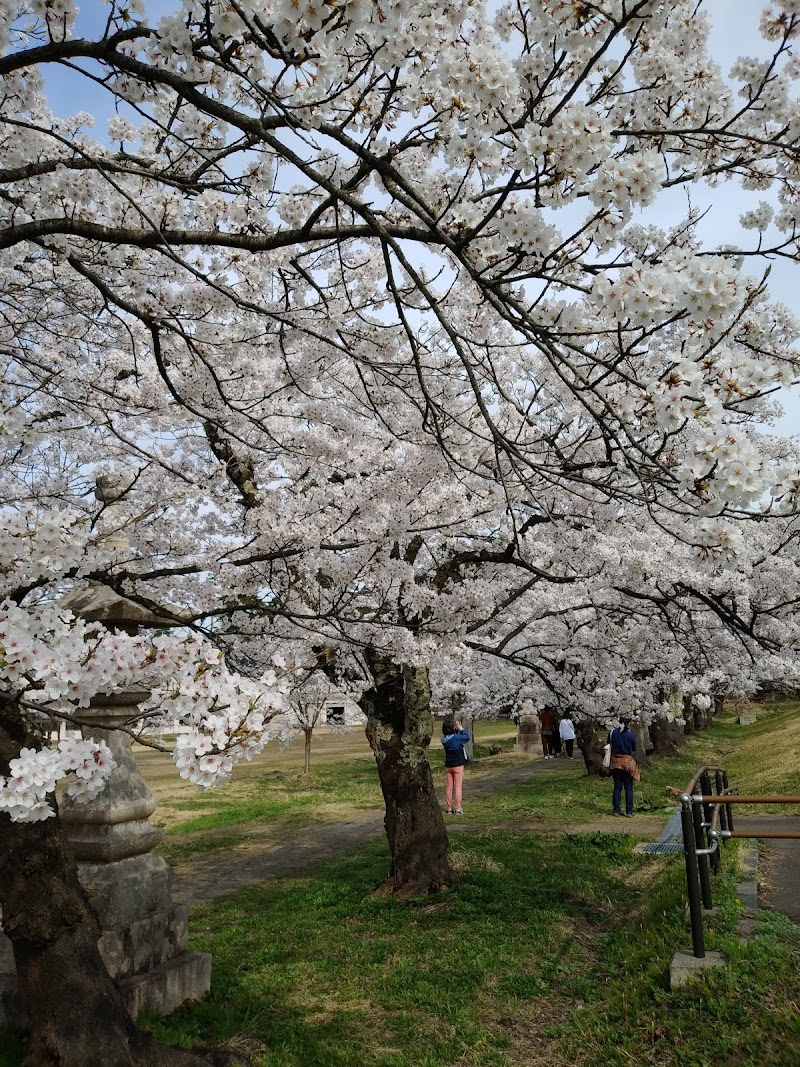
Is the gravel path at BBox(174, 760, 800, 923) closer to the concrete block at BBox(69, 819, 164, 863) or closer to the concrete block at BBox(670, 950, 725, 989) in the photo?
the concrete block at BBox(670, 950, 725, 989)

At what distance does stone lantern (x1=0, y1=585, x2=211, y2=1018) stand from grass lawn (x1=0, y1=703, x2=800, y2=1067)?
0.24 m

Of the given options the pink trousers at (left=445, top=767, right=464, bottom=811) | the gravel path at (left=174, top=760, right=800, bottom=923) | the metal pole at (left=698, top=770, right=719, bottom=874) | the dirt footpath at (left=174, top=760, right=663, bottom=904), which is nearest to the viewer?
the metal pole at (left=698, top=770, right=719, bottom=874)

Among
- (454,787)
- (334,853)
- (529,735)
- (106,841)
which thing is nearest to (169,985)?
(106,841)

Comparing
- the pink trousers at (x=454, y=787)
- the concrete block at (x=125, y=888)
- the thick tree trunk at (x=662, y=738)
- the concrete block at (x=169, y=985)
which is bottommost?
the thick tree trunk at (x=662, y=738)

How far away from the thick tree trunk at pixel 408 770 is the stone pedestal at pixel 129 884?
3370mm

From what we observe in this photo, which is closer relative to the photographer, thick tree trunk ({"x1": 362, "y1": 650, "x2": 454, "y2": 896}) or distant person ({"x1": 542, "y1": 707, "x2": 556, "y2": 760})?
thick tree trunk ({"x1": 362, "y1": 650, "x2": 454, "y2": 896})

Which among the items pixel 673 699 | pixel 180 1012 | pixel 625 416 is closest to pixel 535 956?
pixel 180 1012

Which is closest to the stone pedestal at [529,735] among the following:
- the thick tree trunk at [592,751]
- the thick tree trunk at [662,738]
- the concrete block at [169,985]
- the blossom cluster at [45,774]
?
the thick tree trunk at [662,738]

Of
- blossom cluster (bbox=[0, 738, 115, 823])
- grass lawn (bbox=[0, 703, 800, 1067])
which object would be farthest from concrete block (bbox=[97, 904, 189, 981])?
blossom cluster (bbox=[0, 738, 115, 823])

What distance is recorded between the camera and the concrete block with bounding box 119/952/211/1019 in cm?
470

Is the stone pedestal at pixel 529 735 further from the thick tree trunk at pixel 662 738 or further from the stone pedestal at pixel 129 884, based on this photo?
the stone pedestal at pixel 129 884

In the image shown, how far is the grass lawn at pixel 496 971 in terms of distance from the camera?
4.41 meters

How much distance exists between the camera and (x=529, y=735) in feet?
95.9

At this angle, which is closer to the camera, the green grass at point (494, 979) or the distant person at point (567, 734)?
the green grass at point (494, 979)
